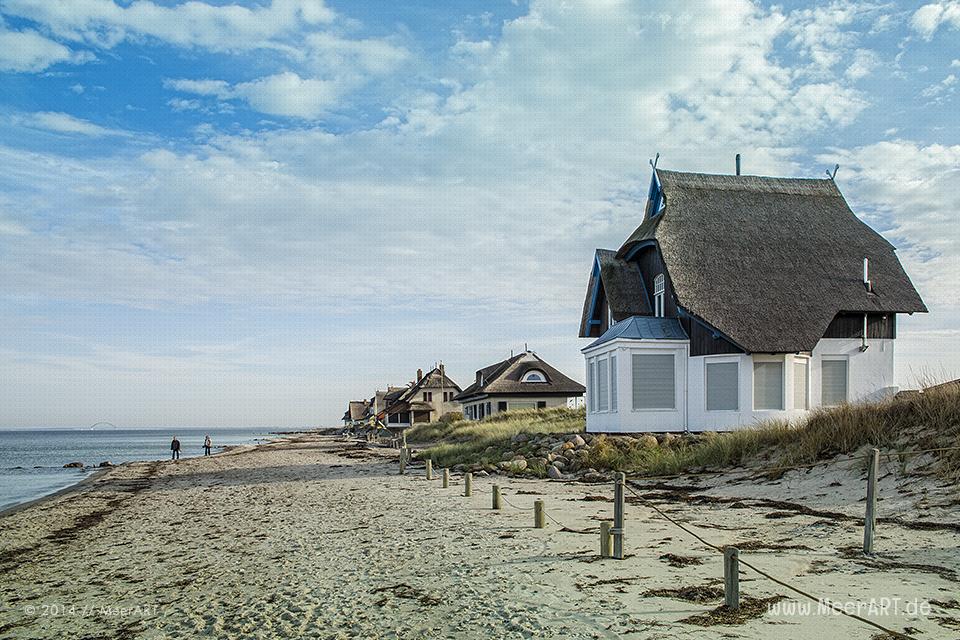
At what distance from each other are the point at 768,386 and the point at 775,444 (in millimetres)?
6759

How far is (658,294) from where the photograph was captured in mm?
28266

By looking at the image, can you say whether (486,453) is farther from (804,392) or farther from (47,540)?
(47,540)

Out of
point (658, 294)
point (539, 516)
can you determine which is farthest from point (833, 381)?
point (539, 516)

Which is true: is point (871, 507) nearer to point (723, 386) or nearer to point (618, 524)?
point (618, 524)

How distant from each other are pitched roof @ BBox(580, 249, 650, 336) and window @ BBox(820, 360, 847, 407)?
20.9 ft

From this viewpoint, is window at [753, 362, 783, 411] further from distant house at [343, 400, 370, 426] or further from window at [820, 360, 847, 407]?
A: distant house at [343, 400, 370, 426]

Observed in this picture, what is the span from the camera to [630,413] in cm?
2519

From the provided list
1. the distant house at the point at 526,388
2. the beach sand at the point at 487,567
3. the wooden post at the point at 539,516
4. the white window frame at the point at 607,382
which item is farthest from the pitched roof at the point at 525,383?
the wooden post at the point at 539,516

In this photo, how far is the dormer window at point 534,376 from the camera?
58188mm

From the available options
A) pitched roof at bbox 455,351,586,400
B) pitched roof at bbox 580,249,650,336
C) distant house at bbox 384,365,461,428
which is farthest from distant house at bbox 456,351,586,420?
pitched roof at bbox 580,249,650,336

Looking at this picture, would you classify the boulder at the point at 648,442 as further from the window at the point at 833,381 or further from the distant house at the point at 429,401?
the distant house at the point at 429,401

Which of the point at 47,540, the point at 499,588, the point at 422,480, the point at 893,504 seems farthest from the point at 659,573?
the point at 422,480

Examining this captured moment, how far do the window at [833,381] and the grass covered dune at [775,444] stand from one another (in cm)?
567

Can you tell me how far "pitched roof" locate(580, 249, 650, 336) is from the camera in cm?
2891
